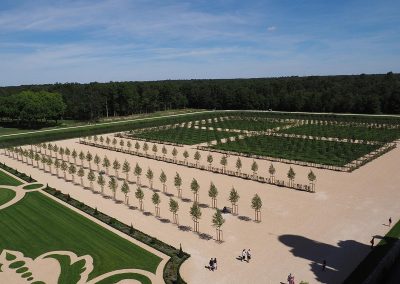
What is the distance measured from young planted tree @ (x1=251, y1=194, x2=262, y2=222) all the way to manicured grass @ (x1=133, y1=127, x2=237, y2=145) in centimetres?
5132

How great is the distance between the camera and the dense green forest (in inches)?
5861

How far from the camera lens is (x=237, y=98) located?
185 metres

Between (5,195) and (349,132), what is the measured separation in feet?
287

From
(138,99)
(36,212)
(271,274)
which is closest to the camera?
(271,274)

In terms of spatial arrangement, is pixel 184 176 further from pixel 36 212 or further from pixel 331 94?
pixel 331 94

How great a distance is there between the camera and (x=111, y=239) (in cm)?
4197

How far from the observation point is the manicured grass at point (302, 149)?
75.1m

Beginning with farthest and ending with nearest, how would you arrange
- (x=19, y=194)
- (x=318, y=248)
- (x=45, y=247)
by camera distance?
(x=19, y=194) < (x=45, y=247) < (x=318, y=248)

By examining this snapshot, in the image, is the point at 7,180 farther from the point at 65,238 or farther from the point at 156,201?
the point at 156,201

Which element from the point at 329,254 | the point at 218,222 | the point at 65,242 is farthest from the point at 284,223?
the point at 65,242

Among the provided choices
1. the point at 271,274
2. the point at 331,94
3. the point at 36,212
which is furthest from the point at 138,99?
the point at 271,274

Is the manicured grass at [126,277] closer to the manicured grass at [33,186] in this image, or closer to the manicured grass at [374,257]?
the manicured grass at [374,257]

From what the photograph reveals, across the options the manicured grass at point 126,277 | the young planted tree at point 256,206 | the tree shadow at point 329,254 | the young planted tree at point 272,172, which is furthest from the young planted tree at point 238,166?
the manicured grass at point 126,277

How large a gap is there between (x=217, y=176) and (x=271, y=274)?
33.7 m
